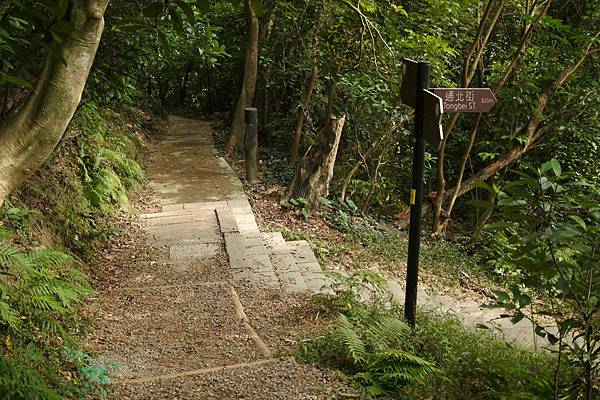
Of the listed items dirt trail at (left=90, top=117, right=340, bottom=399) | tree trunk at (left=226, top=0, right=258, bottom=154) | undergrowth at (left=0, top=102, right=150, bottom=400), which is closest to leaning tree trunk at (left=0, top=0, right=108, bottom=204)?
undergrowth at (left=0, top=102, right=150, bottom=400)

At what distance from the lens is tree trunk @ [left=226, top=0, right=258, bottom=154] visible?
1014cm

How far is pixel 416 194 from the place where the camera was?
13.3 feet

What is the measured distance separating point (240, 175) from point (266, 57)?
275cm

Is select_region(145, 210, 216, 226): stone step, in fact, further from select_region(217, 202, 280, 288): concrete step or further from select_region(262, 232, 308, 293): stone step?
select_region(262, 232, 308, 293): stone step

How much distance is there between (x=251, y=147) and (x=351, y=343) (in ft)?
18.4

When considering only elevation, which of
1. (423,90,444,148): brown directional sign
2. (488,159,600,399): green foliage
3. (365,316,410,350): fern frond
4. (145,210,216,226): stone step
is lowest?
(145,210,216,226): stone step

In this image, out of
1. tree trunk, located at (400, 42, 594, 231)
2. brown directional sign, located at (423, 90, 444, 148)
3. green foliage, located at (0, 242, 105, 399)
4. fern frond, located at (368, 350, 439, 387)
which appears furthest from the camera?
tree trunk, located at (400, 42, 594, 231)

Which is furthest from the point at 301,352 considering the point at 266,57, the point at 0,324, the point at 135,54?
the point at 266,57

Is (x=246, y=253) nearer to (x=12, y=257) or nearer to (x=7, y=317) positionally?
(x=12, y=257)

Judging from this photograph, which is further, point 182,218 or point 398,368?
point 182,218

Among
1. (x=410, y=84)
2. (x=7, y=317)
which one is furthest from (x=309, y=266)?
(x=7, y=317)

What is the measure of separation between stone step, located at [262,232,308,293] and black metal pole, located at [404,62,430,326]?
1.20 meters

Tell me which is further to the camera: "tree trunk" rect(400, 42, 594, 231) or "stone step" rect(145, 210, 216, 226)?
"tree trunk" rect(400, 42, 594, 231)

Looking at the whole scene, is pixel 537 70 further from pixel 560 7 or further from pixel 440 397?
pixel 440 397
